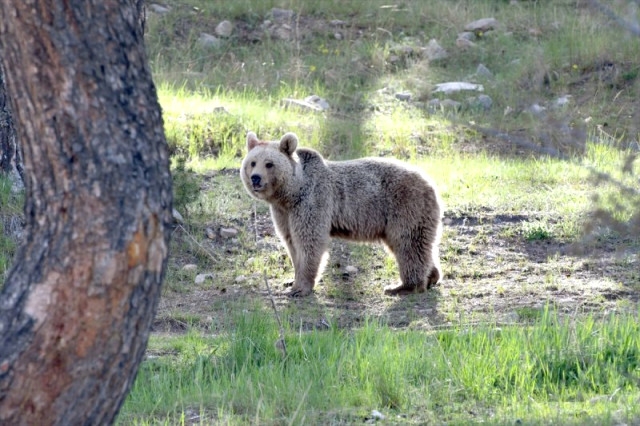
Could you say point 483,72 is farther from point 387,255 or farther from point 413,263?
point 413,263

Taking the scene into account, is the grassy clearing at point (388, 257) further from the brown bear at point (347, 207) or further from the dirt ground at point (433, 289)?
the brown bear at point (347, 207)

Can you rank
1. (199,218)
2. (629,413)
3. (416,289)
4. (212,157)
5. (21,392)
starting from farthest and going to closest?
(212,157), (199,218), (416,289), (629,413), (21,392)

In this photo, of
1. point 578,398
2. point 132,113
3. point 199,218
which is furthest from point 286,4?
point 132,113

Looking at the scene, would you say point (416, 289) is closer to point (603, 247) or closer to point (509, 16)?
point (603, 247)

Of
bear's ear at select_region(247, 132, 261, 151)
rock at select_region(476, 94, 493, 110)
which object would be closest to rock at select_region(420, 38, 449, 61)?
rock at select_region(476, 94, 493, 110)

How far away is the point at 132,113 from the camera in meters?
3.28

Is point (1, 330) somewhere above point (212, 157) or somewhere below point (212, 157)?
above

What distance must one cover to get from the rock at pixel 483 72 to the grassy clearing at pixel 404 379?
825 centimetres

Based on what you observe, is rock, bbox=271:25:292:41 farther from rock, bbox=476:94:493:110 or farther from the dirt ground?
the dirt ground

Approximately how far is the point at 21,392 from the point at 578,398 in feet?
9.35

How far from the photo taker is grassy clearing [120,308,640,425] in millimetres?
4703

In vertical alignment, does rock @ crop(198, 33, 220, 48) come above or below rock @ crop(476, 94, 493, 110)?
above

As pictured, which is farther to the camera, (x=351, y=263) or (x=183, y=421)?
(x=351, y=263)

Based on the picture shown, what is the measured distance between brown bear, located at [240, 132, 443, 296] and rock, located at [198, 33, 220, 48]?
22.1ft
